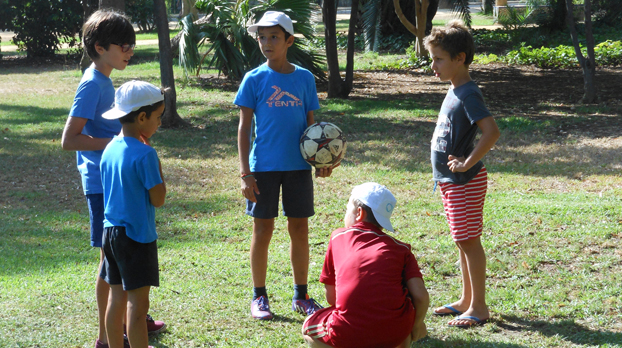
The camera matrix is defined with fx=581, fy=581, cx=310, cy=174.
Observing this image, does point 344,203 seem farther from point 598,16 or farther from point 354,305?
point 598,16

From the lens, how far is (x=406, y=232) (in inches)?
223

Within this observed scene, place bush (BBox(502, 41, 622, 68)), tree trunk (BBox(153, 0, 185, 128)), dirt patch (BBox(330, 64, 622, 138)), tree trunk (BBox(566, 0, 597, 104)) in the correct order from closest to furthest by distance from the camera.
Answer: tree trunk (BBox(153, 0, 185, 128)), dirt patch (BBox(330, 64, 622, 138)), tree trunk (BBox(566, 0, 597, 104)), bush (BBox(502, 41, 622, 68))

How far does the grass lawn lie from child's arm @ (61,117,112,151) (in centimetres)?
127

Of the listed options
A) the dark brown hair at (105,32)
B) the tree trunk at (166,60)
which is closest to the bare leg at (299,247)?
the dark brown hair at (105,32)

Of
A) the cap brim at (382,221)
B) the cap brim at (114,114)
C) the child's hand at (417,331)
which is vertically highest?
the cap brim at (114,114)

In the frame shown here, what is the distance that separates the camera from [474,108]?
3.42m

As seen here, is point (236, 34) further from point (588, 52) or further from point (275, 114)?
point (275, 114)

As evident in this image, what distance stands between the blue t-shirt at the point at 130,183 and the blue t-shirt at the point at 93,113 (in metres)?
0.30

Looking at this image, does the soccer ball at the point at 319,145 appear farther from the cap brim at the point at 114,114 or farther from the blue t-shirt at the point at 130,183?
the cap brim at the point at 114,114

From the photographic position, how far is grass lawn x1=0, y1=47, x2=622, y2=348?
146 inches

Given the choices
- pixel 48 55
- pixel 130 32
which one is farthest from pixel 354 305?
pixel 48 55

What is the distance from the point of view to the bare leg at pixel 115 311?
9.65ft

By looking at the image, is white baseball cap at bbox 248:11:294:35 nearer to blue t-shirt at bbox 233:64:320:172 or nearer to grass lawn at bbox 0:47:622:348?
blue t-shirt at bbox 233:64:320:172

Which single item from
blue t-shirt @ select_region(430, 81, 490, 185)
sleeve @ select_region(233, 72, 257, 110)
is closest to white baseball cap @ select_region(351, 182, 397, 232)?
blue t-shirt @ select_region(430, 81, 490, 185)
